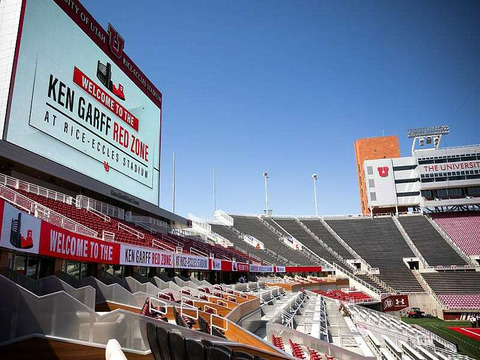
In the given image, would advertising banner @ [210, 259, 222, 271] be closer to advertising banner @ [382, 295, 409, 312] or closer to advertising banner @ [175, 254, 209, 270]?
advertising banner @ [175, 254, 209, 270]

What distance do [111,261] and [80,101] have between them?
7.09m

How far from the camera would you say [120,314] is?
19.6 ft

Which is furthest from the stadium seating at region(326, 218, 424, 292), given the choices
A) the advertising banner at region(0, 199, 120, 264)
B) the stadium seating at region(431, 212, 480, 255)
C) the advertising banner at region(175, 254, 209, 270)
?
the advertising banner at region(0, 199, 120, 264)

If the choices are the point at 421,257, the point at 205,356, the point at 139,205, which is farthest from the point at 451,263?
the point at 205,356

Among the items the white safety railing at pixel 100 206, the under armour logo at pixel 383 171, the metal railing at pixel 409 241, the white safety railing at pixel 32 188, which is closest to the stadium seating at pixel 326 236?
the metal railing at pixel 409 241

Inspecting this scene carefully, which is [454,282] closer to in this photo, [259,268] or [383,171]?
[259,268]

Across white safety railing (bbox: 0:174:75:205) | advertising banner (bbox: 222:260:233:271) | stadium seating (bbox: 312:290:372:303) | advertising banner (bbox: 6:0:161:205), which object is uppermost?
advertising banner (bbox: 6:0:161:205)

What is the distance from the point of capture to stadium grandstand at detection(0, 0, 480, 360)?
5.73 metres

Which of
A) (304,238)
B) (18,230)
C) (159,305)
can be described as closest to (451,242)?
(304,238)

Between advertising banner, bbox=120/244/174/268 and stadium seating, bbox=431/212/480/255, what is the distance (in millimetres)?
38010

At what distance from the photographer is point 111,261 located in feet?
41.0

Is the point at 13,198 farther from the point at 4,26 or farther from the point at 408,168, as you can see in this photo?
the point at 408,168

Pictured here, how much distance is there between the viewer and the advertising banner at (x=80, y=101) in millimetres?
12656

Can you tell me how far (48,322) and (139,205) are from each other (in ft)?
51.5
